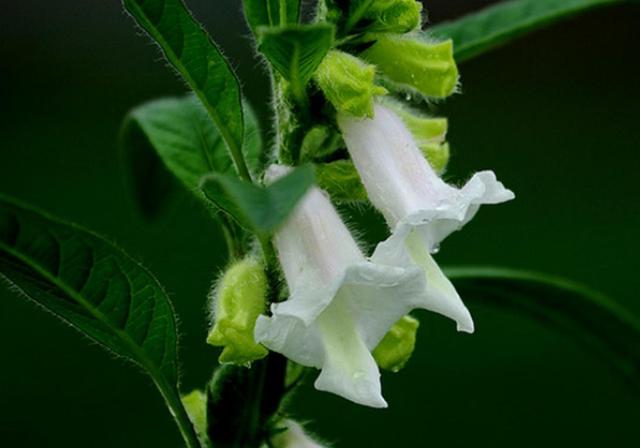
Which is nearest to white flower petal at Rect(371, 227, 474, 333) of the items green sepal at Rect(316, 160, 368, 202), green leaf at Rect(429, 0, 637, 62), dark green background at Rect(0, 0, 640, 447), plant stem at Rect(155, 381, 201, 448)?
green sepal at Rect(316, 160, 368, 202)

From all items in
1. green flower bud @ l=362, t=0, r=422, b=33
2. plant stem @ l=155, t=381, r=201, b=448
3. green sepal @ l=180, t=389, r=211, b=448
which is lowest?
green sepal @ l=180, t=389, r=211, b=448

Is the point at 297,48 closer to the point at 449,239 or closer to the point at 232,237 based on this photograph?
the point at 232,237

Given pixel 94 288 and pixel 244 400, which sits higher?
pixel 94 288

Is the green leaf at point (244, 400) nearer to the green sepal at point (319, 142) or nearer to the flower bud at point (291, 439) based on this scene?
the flower bud at point (291, 439)

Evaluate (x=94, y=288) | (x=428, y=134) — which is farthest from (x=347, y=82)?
(x=94, y=288)

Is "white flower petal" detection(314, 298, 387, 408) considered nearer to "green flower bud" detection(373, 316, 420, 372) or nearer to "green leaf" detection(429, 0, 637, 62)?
"green flower bud" detection(373, 316, 420, 372)

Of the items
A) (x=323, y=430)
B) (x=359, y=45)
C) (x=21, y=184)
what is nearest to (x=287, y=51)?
(x=359, y=45)
